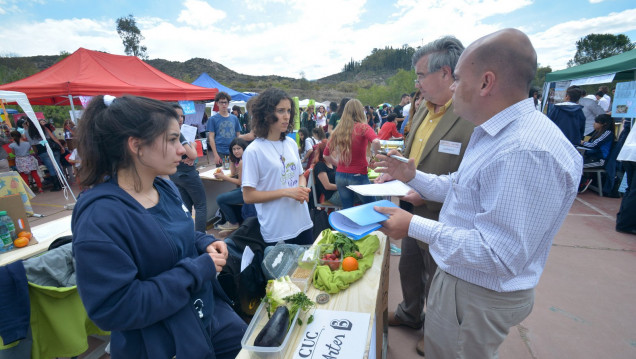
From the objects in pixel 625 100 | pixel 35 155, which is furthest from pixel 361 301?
pixel 35 155

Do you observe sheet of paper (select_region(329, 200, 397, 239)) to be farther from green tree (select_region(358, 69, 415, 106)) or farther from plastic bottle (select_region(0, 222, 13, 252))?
green tree (select_region(358, 69, 415, 106))

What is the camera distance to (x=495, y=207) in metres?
1.01

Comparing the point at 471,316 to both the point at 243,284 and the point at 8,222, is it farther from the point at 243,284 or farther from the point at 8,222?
the point at 8,222

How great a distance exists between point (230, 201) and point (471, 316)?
4139mm

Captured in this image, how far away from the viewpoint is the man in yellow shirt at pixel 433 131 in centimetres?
194

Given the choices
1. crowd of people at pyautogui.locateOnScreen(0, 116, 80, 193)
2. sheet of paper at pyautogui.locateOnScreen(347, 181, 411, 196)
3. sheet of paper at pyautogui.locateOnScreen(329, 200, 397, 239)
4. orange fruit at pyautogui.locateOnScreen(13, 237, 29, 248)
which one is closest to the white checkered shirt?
sheet of paper at pyautogui.locateOnScreen(329, 200, 397, 239)

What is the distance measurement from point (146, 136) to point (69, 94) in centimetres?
711

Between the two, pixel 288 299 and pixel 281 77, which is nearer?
pixel 288 299

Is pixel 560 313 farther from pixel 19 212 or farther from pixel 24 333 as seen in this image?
pixel 19 212

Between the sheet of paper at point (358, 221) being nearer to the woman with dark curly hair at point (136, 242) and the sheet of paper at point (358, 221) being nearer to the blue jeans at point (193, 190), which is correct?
the woman with dark curly hair at point (136, 242)

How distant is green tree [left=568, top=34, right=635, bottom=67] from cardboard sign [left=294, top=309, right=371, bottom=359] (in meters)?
62.1

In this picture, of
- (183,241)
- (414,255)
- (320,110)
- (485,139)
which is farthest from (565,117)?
(320,110)

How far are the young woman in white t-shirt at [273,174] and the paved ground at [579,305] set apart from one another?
145 centimetres

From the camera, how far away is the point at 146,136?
1.31 m
